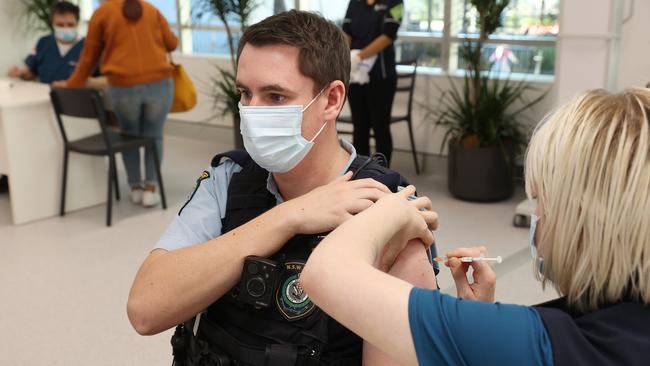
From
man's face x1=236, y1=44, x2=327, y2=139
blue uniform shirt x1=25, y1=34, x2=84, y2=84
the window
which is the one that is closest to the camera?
man's face x1=236, y1=44, x2=327, y2=139

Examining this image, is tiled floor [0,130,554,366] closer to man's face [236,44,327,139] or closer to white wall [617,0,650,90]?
white wall [617,0,650,90]

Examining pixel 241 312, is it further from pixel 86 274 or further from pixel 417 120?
pixel 417 120

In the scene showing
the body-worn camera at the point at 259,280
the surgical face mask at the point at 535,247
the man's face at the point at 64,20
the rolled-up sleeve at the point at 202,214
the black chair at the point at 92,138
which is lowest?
the black chair at the point at 92,138

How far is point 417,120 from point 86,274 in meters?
2.78

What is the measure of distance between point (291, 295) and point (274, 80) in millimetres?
431

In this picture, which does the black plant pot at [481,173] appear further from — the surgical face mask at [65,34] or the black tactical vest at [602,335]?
the black tactical vest at [602,335]

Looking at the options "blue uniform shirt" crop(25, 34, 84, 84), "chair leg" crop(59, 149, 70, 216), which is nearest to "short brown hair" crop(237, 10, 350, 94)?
"chair leg" crop(59, 149, 70, 216)

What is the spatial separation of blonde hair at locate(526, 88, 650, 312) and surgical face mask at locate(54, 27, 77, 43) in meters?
5.13

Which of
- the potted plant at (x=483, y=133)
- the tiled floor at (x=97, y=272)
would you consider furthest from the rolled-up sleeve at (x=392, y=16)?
the tiled floor at (x=97, y=272)

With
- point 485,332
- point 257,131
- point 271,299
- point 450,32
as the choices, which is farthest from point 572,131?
point 450,32

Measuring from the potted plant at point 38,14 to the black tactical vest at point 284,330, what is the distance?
6.25m

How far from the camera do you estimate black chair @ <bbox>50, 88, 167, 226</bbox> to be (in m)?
4.44

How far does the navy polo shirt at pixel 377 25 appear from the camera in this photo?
482cm

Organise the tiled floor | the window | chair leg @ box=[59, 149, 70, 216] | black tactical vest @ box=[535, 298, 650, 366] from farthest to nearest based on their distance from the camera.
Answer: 1. the window
2. chair leg @ box=[59, 149, 70, 216]
3. the tiled floor
4. black tactical vest @ box=[535, 298, 650, 366]
